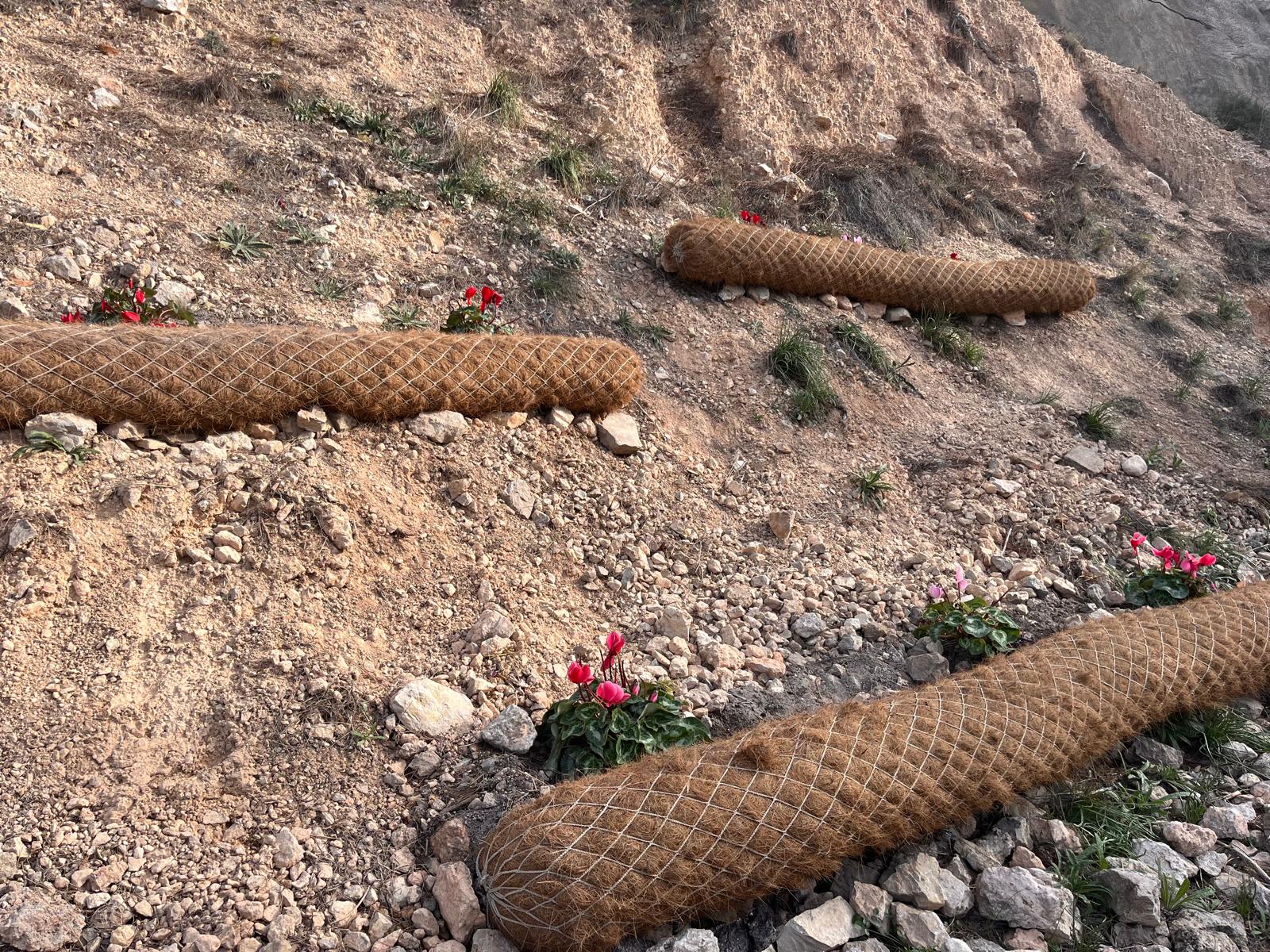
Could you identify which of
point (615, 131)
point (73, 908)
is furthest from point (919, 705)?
point (615, 131)

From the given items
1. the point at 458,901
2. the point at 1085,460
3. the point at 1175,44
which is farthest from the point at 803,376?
the point at 1175,44

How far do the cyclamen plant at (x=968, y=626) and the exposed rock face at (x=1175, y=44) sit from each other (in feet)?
39.9

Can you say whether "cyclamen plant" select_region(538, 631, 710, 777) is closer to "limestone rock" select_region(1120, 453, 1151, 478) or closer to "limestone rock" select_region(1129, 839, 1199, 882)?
"limestone rock" select_region(1129, 839, 1199, 882)

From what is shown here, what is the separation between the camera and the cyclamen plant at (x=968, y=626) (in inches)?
120

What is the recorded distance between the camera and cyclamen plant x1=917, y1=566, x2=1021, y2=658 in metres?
3.04

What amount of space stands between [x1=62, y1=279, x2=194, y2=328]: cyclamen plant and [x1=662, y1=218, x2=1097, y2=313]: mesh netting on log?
2.67 metres

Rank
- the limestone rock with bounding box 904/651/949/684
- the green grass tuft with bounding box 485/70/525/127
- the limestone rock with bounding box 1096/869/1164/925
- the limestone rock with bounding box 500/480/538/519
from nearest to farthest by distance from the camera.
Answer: the limestone rock with bounding box 1096/869/1164/925 < the limestone rock with bounding box 904/651/949/684 < the limestone rock with bounding box 500/480/538/519 < the green grass tuft with bounding box 485/70/525/127

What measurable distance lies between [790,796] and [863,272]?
156 inches

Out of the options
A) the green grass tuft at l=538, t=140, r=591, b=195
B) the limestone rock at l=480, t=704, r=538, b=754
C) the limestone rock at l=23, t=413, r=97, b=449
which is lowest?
the limestone rock at l=480, t=704, r=538, b=754

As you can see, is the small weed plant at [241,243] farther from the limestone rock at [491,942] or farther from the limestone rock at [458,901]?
the limestone rock at [491,942]

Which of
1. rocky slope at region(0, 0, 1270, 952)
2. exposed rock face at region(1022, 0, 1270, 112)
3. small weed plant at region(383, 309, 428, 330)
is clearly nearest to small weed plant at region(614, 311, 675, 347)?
rocky slope at region(0, 0, 1270, 952)

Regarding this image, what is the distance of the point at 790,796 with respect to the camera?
206cm

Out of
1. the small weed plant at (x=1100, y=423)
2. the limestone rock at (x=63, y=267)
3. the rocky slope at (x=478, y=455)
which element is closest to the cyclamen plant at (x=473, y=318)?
the rocky slope at (x=478, y=455)

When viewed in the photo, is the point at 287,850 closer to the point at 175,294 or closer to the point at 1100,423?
the point at 175,294
